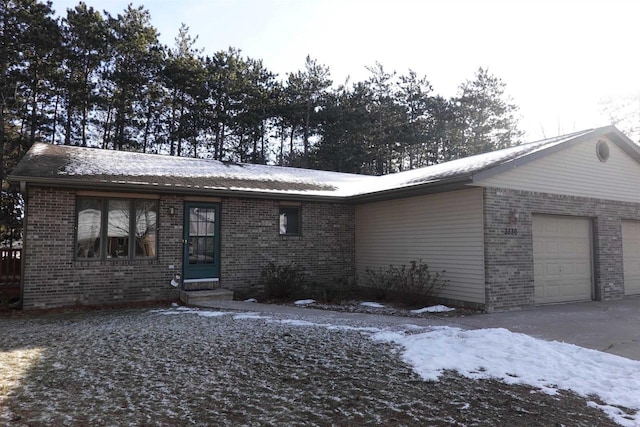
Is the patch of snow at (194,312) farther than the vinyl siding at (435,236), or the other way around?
the vinyl siding at (435,236)

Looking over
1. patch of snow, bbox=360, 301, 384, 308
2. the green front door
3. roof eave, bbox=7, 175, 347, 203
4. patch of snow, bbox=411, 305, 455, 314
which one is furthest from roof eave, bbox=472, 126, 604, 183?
A: the green front door

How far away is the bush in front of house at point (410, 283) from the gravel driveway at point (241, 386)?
378cm

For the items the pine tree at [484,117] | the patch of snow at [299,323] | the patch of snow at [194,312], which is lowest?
the patch of snow at [194,312]

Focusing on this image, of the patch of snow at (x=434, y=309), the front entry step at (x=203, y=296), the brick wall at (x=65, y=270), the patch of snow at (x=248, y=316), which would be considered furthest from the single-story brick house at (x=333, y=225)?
the patch of snow at (x=248, y=316)

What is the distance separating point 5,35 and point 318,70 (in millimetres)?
16570

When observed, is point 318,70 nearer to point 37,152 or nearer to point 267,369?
point 37,152

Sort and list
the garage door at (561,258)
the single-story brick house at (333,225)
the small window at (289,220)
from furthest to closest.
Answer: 1. the small window at (289,220)
2. the garage door at (561,258)
3. the single-story brick house at (333,225)

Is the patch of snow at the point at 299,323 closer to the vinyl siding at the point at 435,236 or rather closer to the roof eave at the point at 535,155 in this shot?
the vinyl siding at the point at 435,236

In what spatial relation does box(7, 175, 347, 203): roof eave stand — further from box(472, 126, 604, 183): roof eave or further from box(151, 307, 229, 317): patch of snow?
box(472, 126, 604, 183): roof eave

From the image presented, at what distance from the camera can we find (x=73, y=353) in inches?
205

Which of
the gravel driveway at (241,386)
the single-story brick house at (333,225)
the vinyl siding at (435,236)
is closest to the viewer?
the gravel driveway at (241,386)

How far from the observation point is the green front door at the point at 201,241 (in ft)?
33.9

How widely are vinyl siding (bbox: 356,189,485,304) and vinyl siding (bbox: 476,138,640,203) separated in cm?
93

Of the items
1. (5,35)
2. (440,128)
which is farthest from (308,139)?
(5,35)
